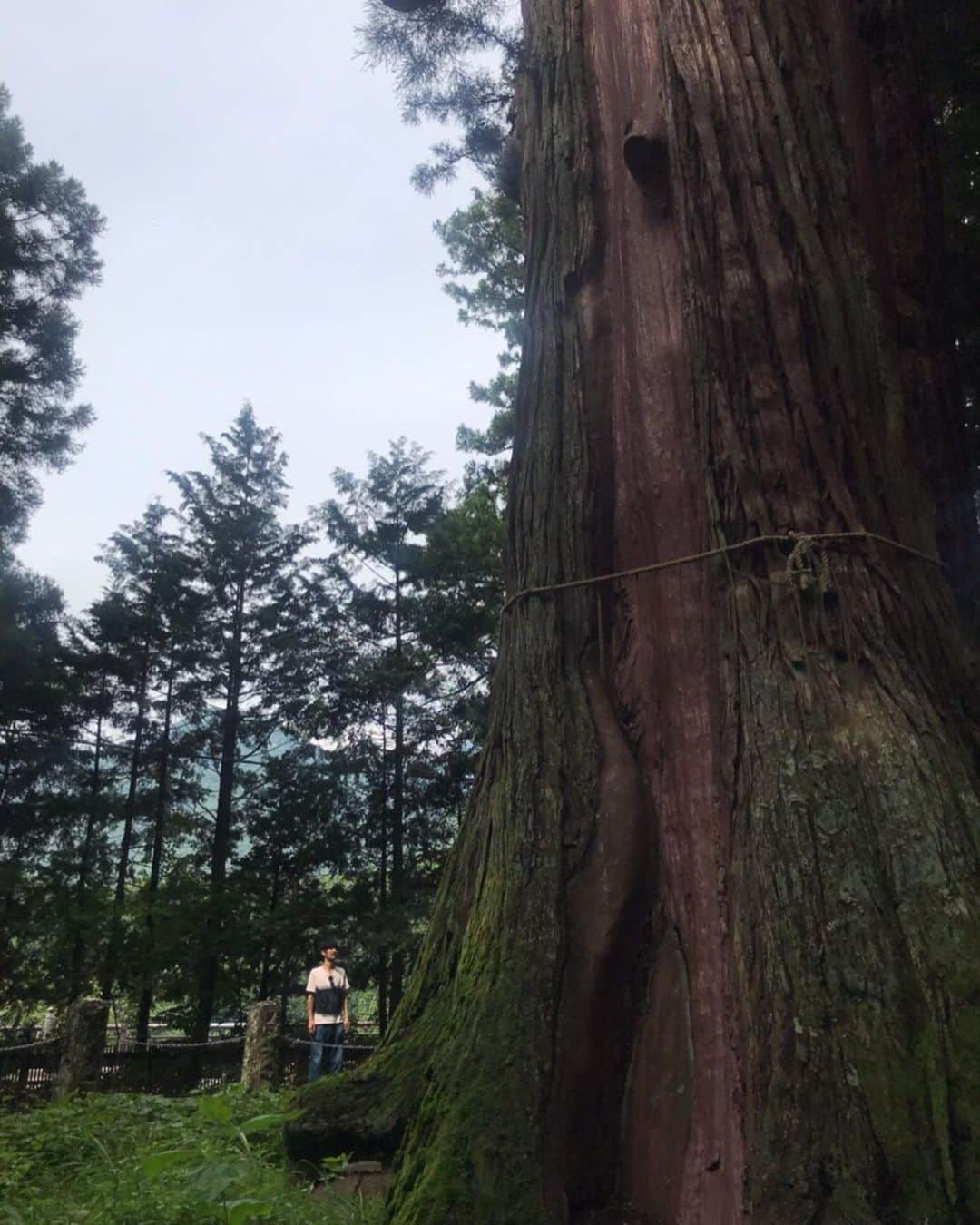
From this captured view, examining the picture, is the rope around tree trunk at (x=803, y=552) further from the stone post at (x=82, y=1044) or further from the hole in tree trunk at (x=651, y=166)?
the stone post at (x=82, y=1044)

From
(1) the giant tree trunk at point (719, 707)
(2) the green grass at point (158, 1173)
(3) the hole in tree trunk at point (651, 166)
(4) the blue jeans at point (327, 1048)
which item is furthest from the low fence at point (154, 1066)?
(3) the hole in tree trunk at point (651, 166)

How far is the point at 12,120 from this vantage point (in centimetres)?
1681

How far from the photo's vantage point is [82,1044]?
873cm

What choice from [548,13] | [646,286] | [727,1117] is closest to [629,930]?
[727,1117]

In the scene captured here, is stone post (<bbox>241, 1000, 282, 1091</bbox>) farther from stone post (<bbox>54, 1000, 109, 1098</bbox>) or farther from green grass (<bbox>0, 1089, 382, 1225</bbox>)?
green grass (<bbox>0, 1089, 382, 1225</bbox>)

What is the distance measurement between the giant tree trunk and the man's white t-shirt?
6783mm

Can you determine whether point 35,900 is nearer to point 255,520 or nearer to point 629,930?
point 255,520

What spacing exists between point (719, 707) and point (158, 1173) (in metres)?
2.15

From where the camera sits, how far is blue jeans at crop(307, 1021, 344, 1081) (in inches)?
355

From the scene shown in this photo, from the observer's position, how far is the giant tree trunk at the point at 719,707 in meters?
2.04

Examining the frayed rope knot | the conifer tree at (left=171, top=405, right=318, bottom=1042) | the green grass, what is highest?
the conifer tree at (left=171, top=405, right=318, bottom=1042)

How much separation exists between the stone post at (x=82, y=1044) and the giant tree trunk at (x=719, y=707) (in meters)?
6.85

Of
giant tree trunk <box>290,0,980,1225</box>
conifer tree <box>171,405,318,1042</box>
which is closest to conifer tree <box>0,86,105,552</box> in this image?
conifer tree <box>171,405,318,1042</box>

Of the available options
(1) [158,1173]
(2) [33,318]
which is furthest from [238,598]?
(1) [158,1173]
